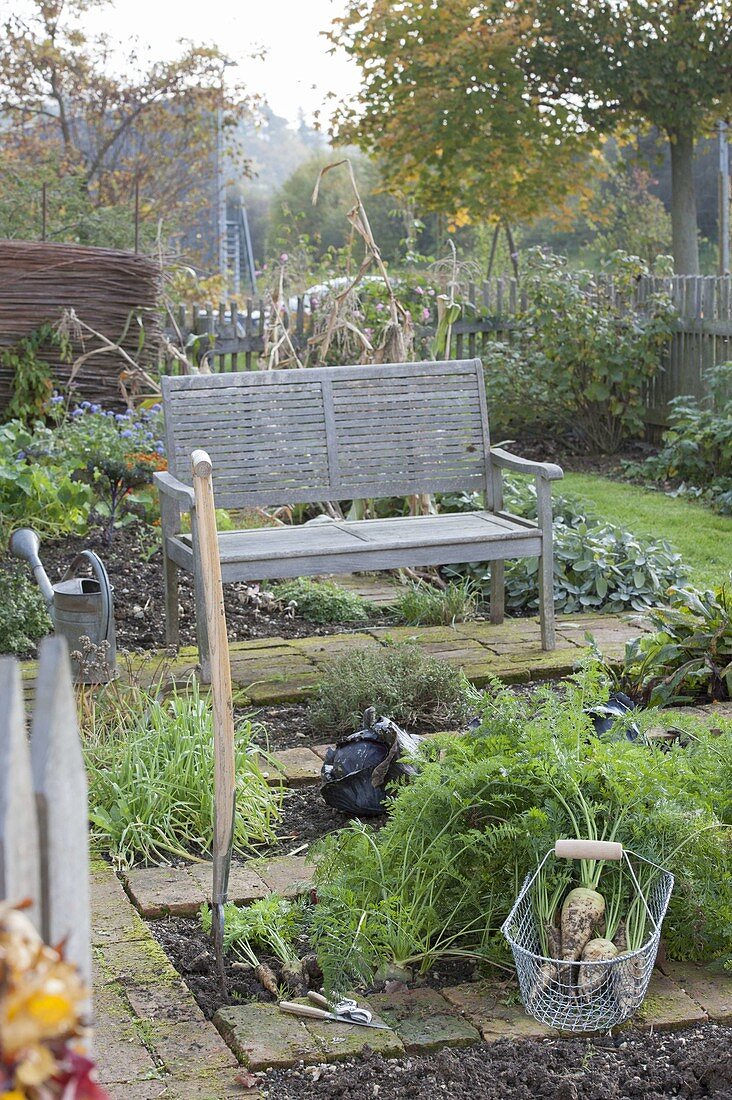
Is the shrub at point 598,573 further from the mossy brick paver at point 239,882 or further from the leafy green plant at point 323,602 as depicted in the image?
the mossy brick paver at point 239,882

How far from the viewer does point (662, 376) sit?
1140 cm

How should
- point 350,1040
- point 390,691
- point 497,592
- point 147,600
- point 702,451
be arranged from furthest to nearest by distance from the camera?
point 702,451 → point 147,600 → point 497,592 → point 390,691 → point 350,1040

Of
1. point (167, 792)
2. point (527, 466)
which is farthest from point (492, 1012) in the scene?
point (527, 466)

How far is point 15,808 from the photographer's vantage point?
0.88 m

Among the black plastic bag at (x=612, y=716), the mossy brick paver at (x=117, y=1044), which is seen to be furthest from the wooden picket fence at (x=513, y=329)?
the mossy brick paver at (x=117, y=1044)

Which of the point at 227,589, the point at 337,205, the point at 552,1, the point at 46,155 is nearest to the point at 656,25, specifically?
the point at 552,1

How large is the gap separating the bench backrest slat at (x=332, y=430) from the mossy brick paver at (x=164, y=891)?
2556mm

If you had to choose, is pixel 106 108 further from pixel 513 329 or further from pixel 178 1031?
pixel 178 1031

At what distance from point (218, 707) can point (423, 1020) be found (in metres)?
0.73

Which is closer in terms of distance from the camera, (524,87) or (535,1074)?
(535,1074)

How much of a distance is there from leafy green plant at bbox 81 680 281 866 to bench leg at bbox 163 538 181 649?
1.67 meters

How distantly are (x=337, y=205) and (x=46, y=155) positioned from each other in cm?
1568

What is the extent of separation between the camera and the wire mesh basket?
2.47m

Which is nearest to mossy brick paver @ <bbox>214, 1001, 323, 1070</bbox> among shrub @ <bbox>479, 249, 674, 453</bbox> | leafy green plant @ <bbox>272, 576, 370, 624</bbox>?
leafy green plant @ <bbox>272, 576, 370, 624</bbox>
